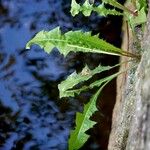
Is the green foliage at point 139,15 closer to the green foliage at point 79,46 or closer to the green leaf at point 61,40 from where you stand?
the green foliage at point 79,46

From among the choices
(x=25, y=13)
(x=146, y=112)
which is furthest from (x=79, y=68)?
(x=146, y=112)

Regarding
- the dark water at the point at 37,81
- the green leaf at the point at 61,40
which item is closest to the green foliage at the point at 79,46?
the green leaf at the point at 61,40

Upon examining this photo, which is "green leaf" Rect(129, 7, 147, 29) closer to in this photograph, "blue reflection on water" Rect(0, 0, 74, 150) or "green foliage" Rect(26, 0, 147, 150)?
"green foliage" Rect(26, 0, 147, 150)

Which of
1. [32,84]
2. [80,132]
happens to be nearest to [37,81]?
[32,84]

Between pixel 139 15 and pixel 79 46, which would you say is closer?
pixel 79 46

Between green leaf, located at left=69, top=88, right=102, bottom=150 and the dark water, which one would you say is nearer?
green leaf, located at left=69, top=88, right=102, bottom=150

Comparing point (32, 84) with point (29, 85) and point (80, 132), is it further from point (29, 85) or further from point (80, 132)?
point (80, 132)

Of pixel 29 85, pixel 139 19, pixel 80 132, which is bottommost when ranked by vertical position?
pixel 80 132

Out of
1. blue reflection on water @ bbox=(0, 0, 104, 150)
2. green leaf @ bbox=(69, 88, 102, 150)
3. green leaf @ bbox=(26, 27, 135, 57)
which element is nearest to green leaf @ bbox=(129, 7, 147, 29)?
green leaf @ bbox=(26, 27, 135, 57)
